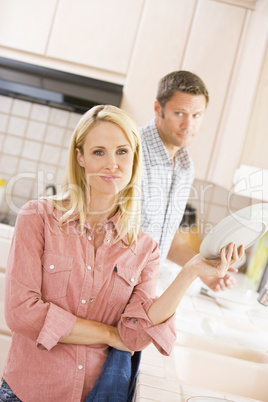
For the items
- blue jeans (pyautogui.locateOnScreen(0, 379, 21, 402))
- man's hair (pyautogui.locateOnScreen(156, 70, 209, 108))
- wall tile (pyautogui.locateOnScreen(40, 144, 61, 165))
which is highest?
man's hair (pyautogui.locateOnScreen(156, 70, 209, 108))

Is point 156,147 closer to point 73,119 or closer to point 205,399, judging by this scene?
point 205,399

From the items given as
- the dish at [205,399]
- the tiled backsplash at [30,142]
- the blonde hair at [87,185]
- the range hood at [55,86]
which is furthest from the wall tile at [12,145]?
the dish at [205,399]

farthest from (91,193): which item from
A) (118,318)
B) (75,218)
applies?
(118,318)

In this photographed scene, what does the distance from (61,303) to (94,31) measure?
151cm

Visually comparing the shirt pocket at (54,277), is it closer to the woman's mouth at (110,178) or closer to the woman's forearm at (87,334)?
the woman's forearm at (87,334)

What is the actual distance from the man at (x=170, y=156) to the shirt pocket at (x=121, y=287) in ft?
1.47

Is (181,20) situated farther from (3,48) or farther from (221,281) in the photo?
(221,281)

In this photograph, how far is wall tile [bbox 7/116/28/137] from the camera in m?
2.47

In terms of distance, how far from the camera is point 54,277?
1003 millimetres

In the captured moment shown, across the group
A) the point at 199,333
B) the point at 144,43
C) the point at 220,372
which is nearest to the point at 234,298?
the point at 199,333

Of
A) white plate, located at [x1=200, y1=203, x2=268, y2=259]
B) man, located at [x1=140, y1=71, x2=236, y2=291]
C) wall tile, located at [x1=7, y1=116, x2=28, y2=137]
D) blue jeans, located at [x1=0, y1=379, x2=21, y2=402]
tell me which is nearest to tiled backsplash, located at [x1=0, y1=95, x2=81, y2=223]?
wall tile, located at [x1=7, y1=116, x2=28, y2=137]

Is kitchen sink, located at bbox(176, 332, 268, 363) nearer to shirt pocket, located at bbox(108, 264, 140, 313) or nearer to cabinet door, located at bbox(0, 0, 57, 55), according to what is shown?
shirt pocket, located at bbox(108, 264, 140, 313)

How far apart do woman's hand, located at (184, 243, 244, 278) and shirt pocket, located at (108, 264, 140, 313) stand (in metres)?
→ 0.15

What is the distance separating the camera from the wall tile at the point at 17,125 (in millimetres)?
2471
